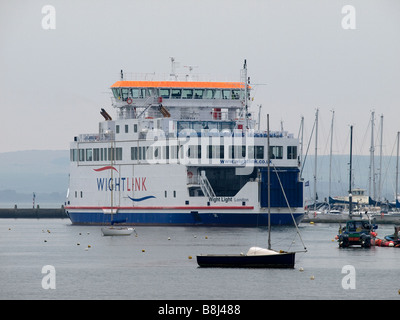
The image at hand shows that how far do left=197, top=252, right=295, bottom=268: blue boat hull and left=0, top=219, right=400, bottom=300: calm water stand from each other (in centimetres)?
33

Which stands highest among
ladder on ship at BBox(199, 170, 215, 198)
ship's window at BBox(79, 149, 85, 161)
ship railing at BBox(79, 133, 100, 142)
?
ship railing at BBox(79, 133, 100, 142)

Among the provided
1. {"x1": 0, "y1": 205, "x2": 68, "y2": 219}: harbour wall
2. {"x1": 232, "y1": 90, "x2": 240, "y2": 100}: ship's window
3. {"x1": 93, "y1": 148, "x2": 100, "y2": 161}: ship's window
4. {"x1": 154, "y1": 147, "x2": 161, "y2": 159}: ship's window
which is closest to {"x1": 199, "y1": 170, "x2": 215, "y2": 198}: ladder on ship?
{"x1": 154, "y1": 147, "x2": 161, "y2": 159}: ship's window

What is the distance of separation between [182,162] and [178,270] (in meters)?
37.6

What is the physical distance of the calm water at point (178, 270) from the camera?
176 feet

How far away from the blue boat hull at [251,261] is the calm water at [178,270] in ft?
1.10

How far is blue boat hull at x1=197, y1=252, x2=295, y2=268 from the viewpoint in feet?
197

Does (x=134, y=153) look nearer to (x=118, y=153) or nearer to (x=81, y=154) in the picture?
(x=118, y=153)

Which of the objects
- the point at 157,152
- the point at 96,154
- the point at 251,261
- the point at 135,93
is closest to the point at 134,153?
the point at 157,152

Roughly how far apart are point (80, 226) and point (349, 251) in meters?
40.8

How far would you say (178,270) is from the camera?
6306 cm

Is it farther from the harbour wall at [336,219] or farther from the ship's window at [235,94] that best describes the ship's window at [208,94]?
the harbour wall at [336,219]

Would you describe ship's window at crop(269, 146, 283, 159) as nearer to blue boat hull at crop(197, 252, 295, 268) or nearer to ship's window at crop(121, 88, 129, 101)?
ship's window at crop(121, 88, 129, 101)

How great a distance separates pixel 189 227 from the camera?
101 m
